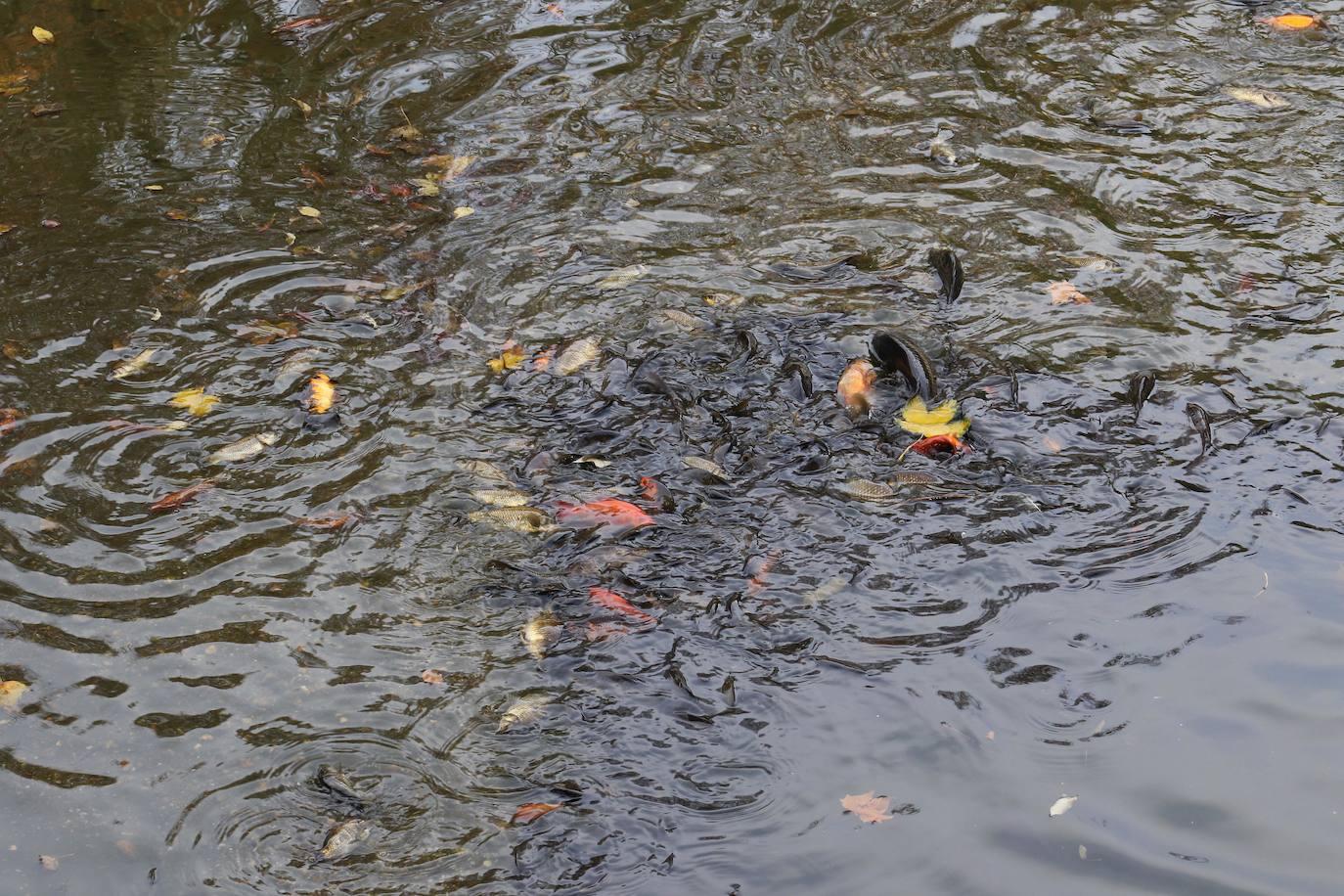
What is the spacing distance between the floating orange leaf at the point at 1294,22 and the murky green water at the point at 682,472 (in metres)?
0.24

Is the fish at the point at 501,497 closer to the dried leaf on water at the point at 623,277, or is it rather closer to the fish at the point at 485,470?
the fish at the point at 485,470

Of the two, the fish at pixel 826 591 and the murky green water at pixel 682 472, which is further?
the fish at pixel 826 591

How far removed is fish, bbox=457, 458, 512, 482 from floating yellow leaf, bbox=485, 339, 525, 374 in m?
0.61

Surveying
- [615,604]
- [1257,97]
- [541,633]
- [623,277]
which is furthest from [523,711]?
[1257,97]

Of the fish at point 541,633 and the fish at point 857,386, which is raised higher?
the fish at point 857,386

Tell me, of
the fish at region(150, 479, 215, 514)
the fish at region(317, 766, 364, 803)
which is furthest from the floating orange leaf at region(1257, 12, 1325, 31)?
the fish at region(317, 766, 364, 803)

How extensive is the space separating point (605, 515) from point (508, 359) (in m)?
1.13

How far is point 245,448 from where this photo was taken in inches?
169

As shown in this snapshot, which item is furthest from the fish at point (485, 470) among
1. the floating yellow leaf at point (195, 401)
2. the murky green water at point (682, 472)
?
the floating yellow leaf at point (195, 401)

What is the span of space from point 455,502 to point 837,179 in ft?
9.90

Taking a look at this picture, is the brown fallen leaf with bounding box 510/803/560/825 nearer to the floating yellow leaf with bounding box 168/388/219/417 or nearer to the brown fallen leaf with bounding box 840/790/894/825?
the brown fallen leaf with bounding box 840/790/894/825

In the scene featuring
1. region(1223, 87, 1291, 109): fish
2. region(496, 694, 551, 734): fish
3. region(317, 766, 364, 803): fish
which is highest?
region(1223, 87, 1291, 109): fish

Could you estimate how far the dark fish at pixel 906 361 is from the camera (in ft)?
14.4

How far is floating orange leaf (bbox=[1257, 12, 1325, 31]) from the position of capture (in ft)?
22.7
